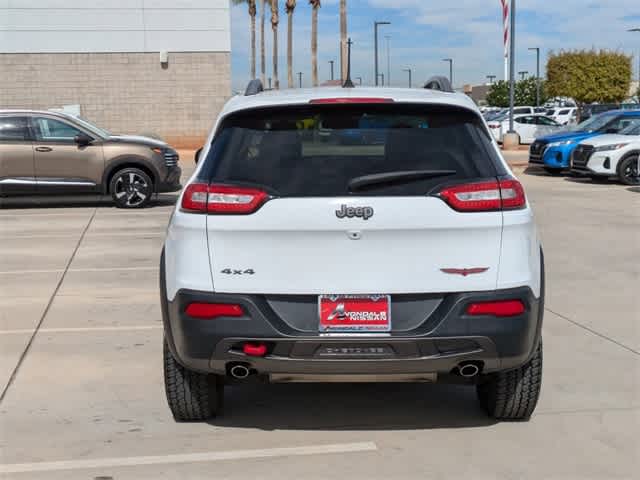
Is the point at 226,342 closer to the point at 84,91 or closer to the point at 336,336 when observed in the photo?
the point at 336,336

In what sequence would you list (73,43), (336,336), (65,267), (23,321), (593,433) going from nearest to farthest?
(336,336), (593,433), (23,321), (65,267), (73,43)

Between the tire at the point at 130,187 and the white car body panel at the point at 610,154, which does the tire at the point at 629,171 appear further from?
the tire at the point at 130,187

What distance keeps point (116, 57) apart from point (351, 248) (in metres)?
33.2

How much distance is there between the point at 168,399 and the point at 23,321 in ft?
10.5

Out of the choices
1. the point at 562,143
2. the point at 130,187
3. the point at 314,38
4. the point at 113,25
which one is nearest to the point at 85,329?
the point at 130,187

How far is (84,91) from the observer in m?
36.2

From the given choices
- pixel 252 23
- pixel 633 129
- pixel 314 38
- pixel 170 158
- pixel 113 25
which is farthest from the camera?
pixel 252 23

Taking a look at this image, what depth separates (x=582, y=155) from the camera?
2114cm

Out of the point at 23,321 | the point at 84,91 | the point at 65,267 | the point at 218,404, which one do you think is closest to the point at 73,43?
the point at 84,91

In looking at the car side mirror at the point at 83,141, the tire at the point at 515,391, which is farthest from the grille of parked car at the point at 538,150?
the tire at the point at 515,391

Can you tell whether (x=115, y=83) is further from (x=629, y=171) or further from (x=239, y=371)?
(x=239, y=371)

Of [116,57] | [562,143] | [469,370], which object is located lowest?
[562,143]

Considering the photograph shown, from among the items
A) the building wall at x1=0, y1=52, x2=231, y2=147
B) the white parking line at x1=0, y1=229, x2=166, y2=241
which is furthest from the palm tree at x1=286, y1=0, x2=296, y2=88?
the white parking line at x1=0, y1=229, x2=166, y2=241

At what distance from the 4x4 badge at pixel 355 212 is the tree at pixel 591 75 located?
196 feet
